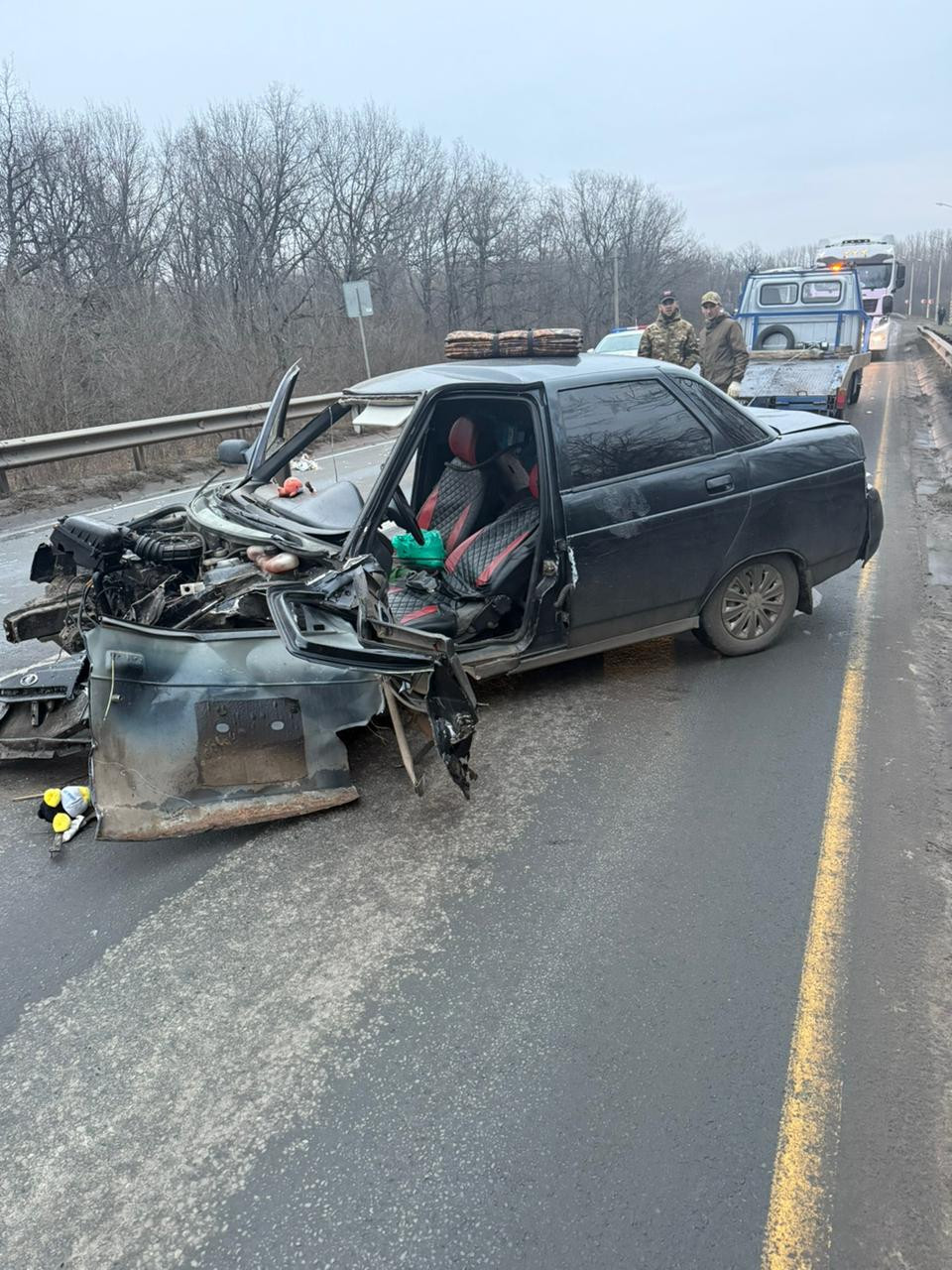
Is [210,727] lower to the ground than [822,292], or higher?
lower

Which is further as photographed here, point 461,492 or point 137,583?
point 461,492

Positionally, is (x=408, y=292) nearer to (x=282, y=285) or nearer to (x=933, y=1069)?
(x=282, y=285)

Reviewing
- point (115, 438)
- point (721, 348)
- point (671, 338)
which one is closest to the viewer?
point (671, 338)

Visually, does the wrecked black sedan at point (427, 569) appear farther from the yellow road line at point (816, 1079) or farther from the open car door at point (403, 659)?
the yellow road line at point (816, 1079)

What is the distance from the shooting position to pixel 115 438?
38.9ft

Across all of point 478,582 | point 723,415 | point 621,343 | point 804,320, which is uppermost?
point 723,415

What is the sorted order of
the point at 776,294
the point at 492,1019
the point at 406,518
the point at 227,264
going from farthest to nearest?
the point at 227,264
the point at 776,294
the point at 406,518
the point at 492,1019

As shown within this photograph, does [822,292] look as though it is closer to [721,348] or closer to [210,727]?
[721,348]

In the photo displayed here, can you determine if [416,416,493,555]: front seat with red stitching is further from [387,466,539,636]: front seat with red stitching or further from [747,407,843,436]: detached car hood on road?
[747,407,843,436]: detached car hood on road

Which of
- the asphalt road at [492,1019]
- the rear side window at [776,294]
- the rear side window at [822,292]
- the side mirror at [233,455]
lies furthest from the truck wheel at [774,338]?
the asphalt road at [492,1019]

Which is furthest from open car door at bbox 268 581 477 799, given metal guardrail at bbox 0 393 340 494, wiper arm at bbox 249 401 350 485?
metal guardrail at bbox 0 393 340 494

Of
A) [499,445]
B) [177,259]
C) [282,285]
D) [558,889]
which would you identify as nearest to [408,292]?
[282,285]

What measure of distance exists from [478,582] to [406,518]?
0.58m

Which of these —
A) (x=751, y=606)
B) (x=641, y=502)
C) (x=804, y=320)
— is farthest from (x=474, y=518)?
(x=804, y=320)
